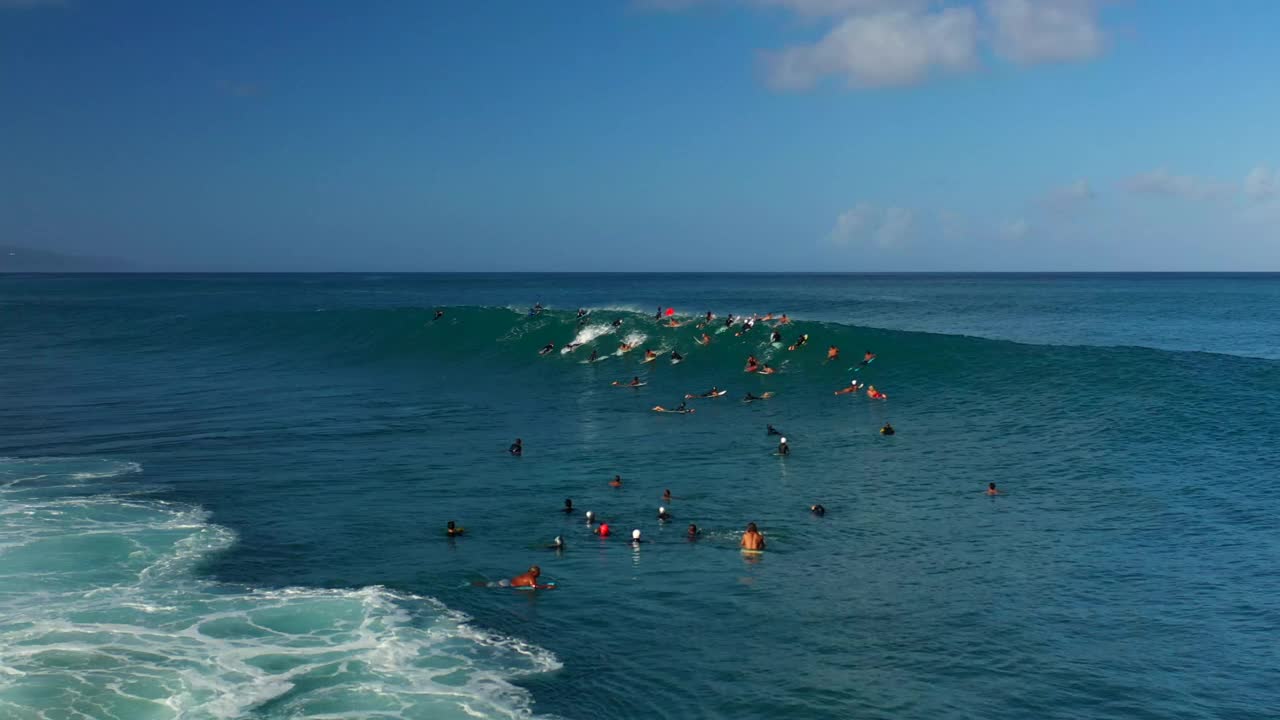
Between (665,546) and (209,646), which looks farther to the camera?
(665,546)

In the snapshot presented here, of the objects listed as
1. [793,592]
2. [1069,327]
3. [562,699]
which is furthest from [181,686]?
[1069,327]

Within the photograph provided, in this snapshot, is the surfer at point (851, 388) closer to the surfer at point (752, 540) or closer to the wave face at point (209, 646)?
the surfer at point (752, 540)

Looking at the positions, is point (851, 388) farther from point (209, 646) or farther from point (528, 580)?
point (209, 646)

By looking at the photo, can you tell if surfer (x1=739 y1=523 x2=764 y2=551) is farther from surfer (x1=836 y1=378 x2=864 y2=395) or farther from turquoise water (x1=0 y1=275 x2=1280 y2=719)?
surfer (x1=836 y1=378 x2=864 y2=395)

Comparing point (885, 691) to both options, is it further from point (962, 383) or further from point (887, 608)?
point (962, 383)

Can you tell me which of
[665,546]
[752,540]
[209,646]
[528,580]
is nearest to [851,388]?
[752,540]

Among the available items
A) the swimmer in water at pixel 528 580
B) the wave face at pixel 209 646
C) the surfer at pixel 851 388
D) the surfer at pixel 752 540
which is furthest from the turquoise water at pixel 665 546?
the surfer at pixel 851 388
